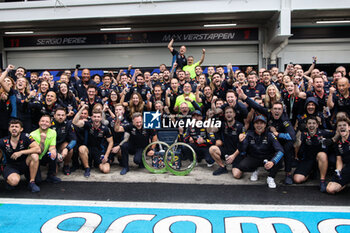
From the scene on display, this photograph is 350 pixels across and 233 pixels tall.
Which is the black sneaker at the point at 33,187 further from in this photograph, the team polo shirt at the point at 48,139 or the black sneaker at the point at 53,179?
the team polo shirt at the point at 48,139

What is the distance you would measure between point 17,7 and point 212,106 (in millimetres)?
9442

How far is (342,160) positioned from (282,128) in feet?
3.58

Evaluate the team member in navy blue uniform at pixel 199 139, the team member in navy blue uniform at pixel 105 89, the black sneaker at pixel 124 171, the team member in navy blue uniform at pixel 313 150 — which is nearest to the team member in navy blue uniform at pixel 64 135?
the black sneaker at pixel 124 171

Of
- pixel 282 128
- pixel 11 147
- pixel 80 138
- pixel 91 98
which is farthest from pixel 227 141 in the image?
pixel 11 147

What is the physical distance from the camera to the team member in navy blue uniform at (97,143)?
549cm

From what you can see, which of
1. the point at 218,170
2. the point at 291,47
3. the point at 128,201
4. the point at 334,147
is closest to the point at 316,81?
the point at 334,147

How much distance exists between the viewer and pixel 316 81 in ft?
18.1

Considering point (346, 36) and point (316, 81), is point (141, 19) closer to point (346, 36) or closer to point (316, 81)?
point (316, 81)

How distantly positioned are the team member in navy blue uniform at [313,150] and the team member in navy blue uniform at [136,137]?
2823 millimetres

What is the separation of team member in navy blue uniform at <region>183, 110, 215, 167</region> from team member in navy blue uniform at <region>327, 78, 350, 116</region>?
2330 mm

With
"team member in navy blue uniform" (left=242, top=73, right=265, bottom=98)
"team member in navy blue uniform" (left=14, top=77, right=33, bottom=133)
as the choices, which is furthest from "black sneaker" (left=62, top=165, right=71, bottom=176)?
"team member in navy blue uniform" (left=242, top=73, right=265, bottom=98)

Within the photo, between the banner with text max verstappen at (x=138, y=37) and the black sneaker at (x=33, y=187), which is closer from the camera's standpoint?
the black sneaker at (x=33, y=187)

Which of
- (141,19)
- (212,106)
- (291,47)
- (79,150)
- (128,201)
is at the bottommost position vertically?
(128,201)

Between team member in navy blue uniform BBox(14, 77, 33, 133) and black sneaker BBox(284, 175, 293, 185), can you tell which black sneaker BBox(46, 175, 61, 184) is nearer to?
team member in navy blue uniform BBox(14, 77, 33, 133)
